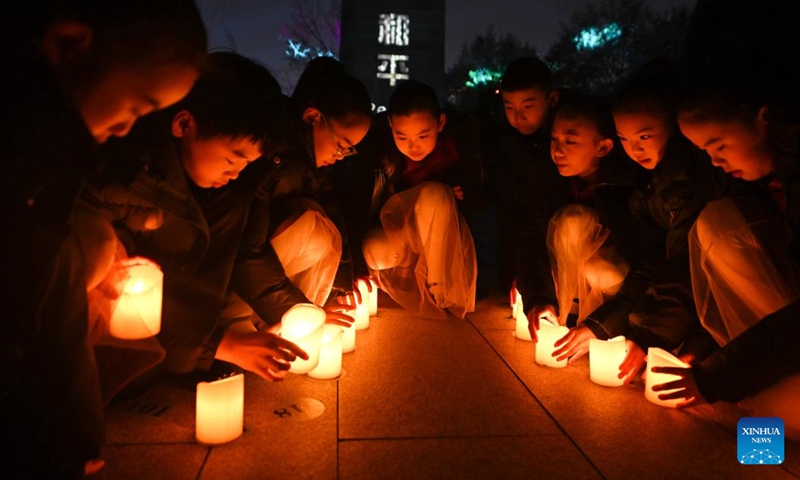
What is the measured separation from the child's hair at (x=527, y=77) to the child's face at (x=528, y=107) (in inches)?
1.0

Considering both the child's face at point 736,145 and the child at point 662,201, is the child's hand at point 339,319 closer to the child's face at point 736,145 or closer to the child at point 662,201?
the child at point 662,201

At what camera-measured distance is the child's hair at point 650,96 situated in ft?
7.67

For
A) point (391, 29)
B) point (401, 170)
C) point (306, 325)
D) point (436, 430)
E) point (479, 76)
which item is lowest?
point (436, 430)

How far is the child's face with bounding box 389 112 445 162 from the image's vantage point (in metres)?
3.09

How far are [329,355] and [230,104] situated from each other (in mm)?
955

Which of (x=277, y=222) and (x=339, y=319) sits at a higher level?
(x=277, y=222)

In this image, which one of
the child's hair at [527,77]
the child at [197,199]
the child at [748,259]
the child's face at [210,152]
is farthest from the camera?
the child's hair at [527,77]

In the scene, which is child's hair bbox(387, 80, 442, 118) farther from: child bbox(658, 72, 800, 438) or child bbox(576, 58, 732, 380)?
child bbox(658, 72, 800, 438)

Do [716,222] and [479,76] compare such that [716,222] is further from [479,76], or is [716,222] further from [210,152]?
[479,76]

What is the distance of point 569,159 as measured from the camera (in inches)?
109

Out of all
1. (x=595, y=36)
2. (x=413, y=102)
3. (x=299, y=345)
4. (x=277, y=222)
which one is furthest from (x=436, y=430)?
(x=595, y=36)

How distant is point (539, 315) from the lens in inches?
102

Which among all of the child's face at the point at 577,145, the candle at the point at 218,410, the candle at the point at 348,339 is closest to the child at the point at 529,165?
the child's face at the point at 577,145

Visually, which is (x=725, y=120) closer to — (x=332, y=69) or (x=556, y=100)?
(x=556, y=100)
